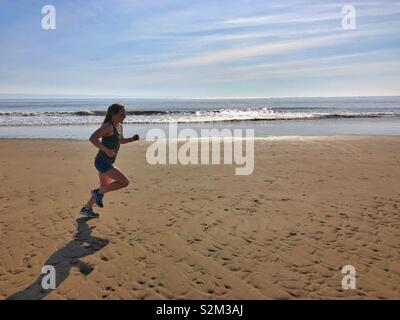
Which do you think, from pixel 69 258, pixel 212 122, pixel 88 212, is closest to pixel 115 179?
pixel 88 212

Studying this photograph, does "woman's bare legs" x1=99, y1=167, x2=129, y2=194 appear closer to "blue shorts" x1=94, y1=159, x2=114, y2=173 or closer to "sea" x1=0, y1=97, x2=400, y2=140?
"blue shorts" x1=94, y1=159, x2=114, y2=173

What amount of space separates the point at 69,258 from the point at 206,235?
6.85 ft

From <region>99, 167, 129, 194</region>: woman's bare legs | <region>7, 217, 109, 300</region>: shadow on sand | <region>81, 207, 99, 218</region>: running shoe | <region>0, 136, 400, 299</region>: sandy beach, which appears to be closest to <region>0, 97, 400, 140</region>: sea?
<region>0, 136, 400, 299</region>: sandy beach

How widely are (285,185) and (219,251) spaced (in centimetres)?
408

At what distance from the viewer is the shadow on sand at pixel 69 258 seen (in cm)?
396

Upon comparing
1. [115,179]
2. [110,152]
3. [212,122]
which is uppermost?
[212,122]

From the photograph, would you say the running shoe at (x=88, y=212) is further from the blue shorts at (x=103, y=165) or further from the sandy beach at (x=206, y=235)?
the blue shorts at (x=103, y=165)

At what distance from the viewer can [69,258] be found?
476 cm

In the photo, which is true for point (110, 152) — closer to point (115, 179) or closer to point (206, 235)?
point (115, 179)

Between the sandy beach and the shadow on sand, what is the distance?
17 millimetres

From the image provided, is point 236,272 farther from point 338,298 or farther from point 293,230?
point 293,230
